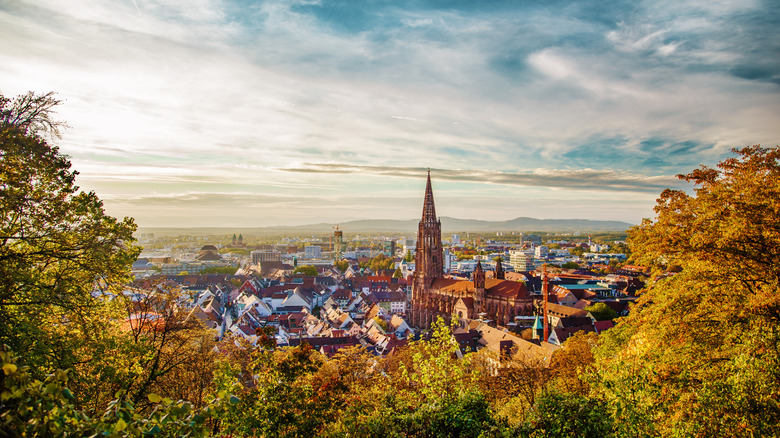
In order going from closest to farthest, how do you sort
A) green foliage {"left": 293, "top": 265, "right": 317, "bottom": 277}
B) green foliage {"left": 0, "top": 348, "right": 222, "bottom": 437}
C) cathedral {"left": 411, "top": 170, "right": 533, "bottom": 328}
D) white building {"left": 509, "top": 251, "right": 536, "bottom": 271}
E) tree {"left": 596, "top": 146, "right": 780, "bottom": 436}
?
1. green foliage {"left": 0, "top": 348, "right": 222, "bottom": 437}
2. tree {"left": 596, "top": 146, "right": 780, "bottom": 436}
3. cathedral {"left": 411, "top": 170, "right": 533, "bottom": 328}
4. green foliage {"left": 293, "top": 265, "right": 317, "bottom": 277}
5. white building {"left": 509, "top": 251, "right": 536, "bottom": 271}

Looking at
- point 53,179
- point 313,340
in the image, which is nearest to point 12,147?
point 53,179

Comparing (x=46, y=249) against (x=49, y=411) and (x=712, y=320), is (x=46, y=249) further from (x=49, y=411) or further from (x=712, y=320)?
(x=712, y=320)

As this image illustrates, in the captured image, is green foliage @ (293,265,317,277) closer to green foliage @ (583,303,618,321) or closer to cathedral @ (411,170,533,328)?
cathedral @ (411,170,533,328)

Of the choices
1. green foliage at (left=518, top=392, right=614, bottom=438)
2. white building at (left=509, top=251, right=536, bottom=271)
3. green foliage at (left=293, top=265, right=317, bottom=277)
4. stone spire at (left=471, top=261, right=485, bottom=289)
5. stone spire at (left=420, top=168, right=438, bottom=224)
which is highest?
stone spire at (left=420, top=168, right=438, bottom=224)

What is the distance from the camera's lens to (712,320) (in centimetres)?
1297

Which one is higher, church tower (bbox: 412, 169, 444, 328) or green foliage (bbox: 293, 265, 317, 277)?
church tower (bbox: 412, 169, 444, 328)

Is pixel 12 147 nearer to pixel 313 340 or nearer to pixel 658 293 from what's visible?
pixel 658 293

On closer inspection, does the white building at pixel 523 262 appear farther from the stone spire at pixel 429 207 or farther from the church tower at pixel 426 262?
the stone spire at pixel 429 207

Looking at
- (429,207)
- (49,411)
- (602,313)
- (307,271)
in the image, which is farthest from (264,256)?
(49,411)

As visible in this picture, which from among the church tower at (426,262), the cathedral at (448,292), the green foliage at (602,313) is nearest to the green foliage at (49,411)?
the cathedral at (448,292)

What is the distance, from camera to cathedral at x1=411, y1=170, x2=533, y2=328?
63031mm

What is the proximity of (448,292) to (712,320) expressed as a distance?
5739cm

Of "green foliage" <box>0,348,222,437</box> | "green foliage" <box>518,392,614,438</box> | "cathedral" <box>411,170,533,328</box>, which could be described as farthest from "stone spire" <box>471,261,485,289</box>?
"green foliage" <box>0,348,222,437</box>

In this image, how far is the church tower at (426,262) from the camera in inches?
2847
